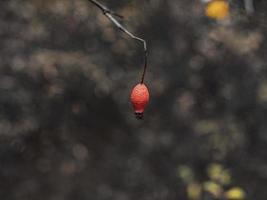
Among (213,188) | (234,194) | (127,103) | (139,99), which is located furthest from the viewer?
(127,103)

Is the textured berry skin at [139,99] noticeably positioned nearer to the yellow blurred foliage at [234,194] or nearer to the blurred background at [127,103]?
the yellow blurred foliage at [234,194]

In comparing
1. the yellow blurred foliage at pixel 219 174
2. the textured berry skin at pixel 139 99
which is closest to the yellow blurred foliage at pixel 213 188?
the yellow blurred foliage at pixel 219 174

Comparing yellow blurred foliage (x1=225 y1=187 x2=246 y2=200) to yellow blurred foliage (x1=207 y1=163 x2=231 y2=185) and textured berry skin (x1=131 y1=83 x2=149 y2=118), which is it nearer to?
yellow blurred foliage (x1=207 y1=163 x2=231 y2=185)

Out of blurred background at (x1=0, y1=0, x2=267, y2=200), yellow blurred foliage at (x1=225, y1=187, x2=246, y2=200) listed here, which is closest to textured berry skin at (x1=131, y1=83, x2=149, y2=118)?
yellow blurred foliage at (x1=225, y1=187, x2=246, y2=200)

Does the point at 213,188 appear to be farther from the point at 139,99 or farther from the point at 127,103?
the point at 139,99

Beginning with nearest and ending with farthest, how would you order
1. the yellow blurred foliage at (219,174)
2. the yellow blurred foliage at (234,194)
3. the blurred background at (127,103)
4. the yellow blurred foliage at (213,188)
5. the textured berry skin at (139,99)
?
the textured berry skin at (139,99) < the yellow blurred foliage at (234,194) < the yellow blurred foliage at (213,188) < the yellow blurred foliage at (219,174) < the blurred background at (127,103)

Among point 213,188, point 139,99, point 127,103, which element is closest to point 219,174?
point 213,188

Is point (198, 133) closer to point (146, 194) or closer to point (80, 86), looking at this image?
point (146, 194)

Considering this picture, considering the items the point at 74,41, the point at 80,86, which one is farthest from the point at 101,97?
the point at 74,41
